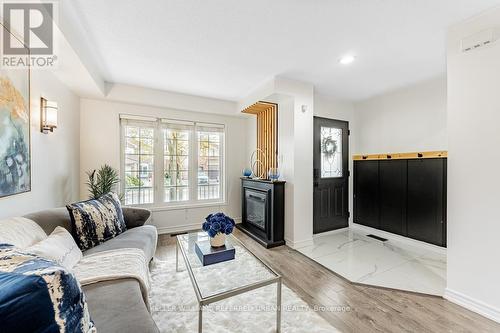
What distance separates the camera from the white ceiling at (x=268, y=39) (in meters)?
1.64

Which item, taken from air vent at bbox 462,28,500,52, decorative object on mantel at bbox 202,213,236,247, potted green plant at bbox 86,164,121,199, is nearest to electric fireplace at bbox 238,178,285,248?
decorative object on mantel at bbox 202,213,236,247

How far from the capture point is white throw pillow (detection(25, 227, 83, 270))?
126 cm

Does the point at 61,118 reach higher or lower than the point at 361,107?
lower

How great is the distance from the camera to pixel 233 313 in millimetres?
1684

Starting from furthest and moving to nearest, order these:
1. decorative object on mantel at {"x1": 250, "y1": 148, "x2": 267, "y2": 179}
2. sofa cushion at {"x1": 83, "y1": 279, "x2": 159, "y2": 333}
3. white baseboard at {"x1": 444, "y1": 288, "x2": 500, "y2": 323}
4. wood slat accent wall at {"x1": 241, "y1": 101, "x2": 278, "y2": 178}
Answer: decorative object on mantel at {"x1": 250, "y1": 148, "x2": 267, "y2": 179} < wood slat accent wall at {"x1": 241, "y1": 101, "x2": 278, "y2": 178} < white baseboard at {"x1": 444, "y1": 288, "x2": 500, "y2": 323} < sofa cushion at {"x1": 83, "y1": 279, "x2": 159, "y2": 333}

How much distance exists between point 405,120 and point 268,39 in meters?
2.69

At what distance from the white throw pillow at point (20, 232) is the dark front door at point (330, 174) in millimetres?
3384

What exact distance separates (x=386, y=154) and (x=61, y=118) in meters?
4.77

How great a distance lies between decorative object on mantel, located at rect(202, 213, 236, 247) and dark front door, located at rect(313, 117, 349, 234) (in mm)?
2165

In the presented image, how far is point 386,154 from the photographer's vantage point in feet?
11.6

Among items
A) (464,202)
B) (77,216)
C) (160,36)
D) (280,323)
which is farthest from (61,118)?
(464,202)

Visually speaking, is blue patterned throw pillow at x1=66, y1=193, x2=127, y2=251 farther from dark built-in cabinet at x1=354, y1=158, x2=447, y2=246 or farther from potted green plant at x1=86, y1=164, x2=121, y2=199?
dark built-in cabinet at x1=354, y1=158, x2=447, y2=246

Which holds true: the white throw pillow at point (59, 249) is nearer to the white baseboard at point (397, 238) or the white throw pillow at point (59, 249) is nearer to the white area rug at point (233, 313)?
the white area rug at point (233, 313)

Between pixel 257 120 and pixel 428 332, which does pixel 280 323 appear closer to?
pixel 428 332
